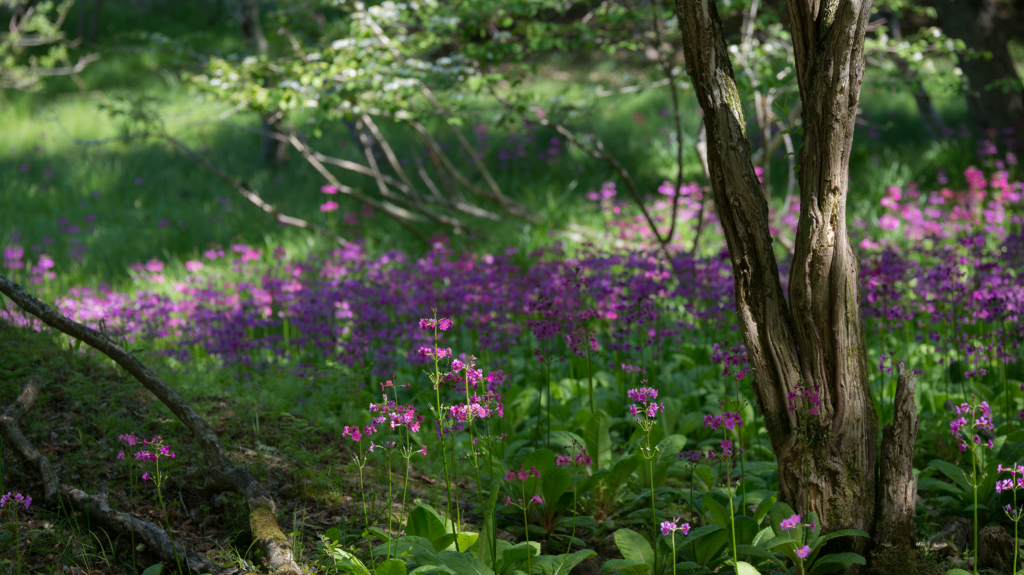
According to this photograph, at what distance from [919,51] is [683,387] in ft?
9.98

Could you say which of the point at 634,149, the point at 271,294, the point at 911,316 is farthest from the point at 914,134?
the point at 271,294

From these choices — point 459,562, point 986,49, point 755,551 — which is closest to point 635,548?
point 755,551

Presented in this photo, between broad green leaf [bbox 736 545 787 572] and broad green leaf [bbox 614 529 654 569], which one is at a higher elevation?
broad green leaf [bbox 736 545 787 572]

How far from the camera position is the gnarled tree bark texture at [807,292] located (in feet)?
7.69

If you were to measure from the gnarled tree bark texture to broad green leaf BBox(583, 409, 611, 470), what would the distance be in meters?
0.83

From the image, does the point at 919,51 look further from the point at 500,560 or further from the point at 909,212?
the point at 500,560

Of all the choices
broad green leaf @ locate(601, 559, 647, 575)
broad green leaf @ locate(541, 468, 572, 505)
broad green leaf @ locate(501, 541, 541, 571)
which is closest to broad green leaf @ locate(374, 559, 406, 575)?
broad green leaf @ locate(501, 541, 541, 571)

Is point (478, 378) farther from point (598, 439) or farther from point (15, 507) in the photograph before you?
point (15, 507)

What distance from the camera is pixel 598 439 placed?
319cm

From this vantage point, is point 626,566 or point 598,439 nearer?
point 626,566

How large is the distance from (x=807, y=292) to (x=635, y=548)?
3.29 ft

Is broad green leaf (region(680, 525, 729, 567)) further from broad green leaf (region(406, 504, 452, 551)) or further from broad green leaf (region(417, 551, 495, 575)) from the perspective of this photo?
broad green leaf (region(406, 504, 452, 551))

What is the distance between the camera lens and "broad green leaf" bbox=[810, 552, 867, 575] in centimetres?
229

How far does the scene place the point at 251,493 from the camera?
2621mm
